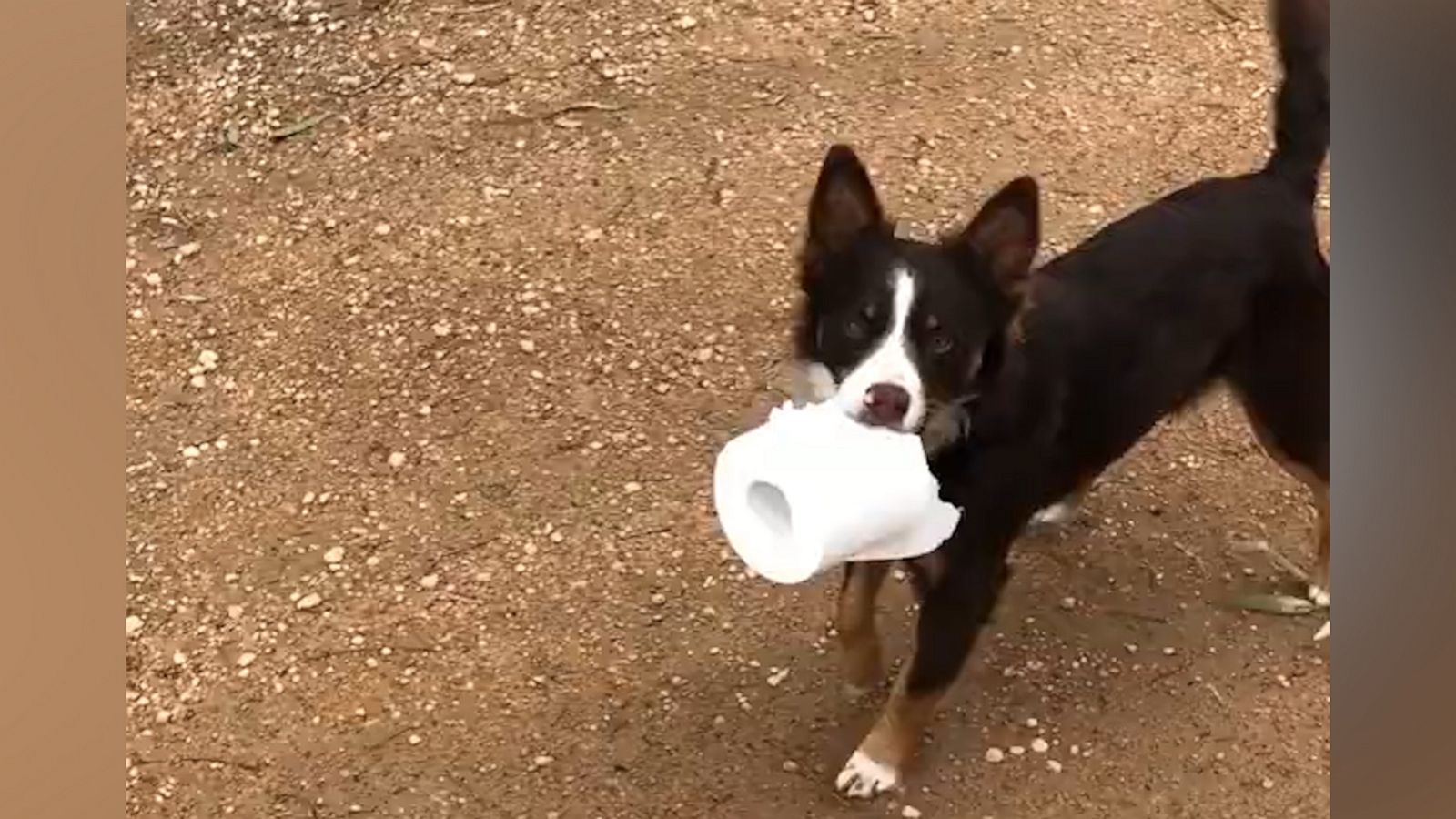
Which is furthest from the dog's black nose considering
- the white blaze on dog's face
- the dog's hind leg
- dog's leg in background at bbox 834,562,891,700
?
the dog's hind leg

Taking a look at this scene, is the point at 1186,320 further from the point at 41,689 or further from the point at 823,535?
the point at 41,689

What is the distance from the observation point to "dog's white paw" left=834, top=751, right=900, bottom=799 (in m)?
1.46

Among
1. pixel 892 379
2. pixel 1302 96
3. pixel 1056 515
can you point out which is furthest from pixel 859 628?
pixel 1302 96

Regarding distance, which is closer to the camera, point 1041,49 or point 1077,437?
point 1077,437

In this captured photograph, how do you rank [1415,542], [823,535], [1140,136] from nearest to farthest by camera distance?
[823,535]
[1415,542]
[1140,136]

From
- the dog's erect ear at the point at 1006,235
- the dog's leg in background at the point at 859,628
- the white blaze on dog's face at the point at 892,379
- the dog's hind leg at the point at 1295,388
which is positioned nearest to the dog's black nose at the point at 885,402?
the white blaze on dog's face at the point at 892,379

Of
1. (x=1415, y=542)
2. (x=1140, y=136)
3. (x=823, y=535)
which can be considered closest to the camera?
(x=823, y=535)

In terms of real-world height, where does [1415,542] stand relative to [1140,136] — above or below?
below

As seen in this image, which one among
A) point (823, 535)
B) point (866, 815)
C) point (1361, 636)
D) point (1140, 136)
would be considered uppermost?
point (1140, 136)

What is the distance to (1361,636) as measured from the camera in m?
1.41

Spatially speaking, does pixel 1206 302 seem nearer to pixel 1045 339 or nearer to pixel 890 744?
pixel 1045 339

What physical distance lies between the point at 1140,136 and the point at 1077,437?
0.86 ft

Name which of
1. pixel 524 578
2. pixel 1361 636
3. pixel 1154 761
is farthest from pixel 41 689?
pixel 1361 636

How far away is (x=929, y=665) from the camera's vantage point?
1.44m
